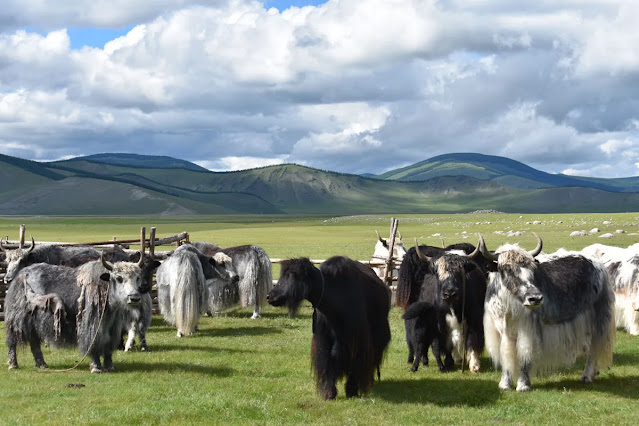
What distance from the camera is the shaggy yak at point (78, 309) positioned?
10.9m

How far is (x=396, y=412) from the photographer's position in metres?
8.61

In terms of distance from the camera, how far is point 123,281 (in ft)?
35.9

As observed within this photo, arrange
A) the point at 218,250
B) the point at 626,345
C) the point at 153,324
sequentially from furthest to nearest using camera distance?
1. the point at 218,250
2. the point at 153,324
3. the point at 626,345

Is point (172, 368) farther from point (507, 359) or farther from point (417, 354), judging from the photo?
point (507, 359)

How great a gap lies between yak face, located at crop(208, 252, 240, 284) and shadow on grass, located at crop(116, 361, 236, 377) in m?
4.35

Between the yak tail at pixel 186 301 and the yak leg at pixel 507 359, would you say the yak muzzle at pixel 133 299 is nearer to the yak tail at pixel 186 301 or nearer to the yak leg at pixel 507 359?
the yak tail at pixel 186 301

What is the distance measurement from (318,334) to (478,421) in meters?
2.38

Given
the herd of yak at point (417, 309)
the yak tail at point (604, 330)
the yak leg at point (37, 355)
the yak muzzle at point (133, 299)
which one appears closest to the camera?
the herd of yak at point (417, 309)

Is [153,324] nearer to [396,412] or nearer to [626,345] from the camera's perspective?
[396,412]

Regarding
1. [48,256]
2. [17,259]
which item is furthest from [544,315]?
[48,256]

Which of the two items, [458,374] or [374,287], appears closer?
[374,287]

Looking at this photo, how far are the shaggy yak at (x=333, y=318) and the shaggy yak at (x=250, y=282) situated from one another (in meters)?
9.05

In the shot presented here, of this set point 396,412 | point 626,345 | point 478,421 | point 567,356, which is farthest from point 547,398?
point 626,345

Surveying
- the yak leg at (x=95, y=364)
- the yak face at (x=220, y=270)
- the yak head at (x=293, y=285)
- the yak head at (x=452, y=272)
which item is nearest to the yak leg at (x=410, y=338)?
the yak head at (x=452, y=272)
